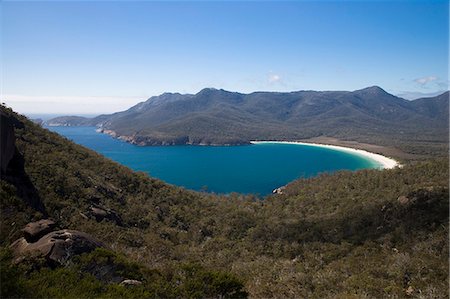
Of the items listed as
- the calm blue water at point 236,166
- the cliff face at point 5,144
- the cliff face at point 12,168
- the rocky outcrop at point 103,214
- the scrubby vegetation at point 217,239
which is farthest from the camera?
the calm blue water at point 236,166

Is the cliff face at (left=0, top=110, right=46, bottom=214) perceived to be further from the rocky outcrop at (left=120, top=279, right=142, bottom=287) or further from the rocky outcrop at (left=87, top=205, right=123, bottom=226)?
the rocky outcrop at (left=120, top=279, right=142, bottom=287)

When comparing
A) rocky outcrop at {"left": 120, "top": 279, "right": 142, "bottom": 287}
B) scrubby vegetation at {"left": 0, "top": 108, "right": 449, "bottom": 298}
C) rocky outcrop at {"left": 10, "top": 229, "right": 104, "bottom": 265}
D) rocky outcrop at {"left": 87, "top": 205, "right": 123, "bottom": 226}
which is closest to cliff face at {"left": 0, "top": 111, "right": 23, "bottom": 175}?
scrubby vegetation at {"left": 0, "top": 108, "right": 449, "bottom": 298}

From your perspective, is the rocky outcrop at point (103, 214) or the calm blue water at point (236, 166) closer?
the rocky outcrop at point (103, 214)

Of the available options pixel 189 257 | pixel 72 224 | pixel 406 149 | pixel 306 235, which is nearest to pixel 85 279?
pixel 72 224

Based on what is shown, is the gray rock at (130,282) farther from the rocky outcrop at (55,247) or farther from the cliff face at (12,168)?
the cliff face at (12,168)

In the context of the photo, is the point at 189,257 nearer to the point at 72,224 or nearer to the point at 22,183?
the point at 72,224

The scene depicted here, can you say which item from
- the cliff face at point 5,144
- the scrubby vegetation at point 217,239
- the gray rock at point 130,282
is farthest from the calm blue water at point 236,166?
the gray rock at point 130,282

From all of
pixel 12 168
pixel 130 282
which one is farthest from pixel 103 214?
pixel 130 282

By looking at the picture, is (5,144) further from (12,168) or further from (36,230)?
(36,230)
